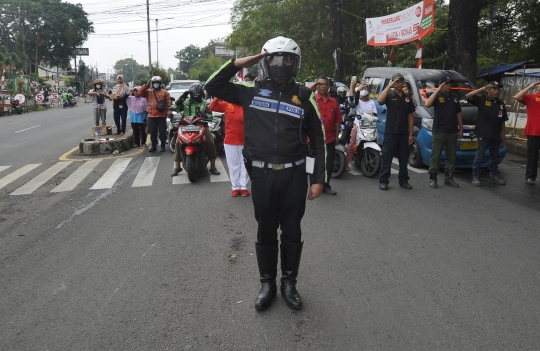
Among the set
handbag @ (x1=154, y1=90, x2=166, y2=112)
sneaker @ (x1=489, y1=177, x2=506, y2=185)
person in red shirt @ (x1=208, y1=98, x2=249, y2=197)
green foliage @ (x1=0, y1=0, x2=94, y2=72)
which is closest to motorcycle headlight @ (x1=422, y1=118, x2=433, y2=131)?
sneaker @ (x1=489, y1=177, x2=506, y2=185)

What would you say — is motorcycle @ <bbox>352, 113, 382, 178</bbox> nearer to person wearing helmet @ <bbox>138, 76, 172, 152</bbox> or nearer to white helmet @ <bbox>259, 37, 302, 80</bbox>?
person wearing helmet @ <bbox>138, 76, 172, 152</bbox>

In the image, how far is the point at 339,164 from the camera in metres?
8.74

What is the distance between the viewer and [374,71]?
1228 cm

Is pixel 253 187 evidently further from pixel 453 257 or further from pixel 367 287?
pixel 453 257

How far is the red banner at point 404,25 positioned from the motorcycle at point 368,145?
589 cm

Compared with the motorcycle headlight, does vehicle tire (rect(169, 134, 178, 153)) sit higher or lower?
lower

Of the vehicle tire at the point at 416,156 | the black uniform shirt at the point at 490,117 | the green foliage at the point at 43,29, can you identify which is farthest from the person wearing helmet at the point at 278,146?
the green foliage at the point at 43,29

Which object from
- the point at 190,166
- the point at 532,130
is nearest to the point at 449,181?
the point at 532,130

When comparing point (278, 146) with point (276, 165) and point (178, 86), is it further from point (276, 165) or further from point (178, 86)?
point (178, 86)

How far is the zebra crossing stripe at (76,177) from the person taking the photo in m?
8.33

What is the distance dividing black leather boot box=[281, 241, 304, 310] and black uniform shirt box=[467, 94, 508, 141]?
5.87m

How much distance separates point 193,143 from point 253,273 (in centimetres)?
448

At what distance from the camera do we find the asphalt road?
334 cm

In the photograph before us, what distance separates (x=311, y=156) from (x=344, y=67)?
977 inches
